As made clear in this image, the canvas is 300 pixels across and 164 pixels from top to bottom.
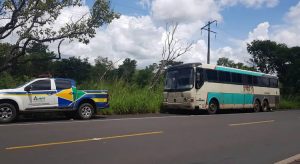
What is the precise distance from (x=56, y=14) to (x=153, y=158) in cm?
1611

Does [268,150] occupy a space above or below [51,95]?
below

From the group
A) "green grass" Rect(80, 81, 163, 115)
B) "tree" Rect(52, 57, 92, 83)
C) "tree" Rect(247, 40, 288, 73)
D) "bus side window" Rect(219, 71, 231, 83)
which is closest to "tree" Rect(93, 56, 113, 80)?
"green grass" Rect(80, 81, 163, 115)

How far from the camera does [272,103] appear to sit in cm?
2975

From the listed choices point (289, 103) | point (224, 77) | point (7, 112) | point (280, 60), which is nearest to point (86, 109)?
point (7, 112)

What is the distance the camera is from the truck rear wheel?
47.1 feet

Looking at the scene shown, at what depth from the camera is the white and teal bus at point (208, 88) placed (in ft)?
70.7

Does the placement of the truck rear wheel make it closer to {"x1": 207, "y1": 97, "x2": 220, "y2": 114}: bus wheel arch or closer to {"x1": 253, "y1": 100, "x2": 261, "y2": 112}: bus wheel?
{"x1": 207, "y1": 97, "x2": 220, "y2": 114}: bus wheel arch

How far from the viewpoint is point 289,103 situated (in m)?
37.8

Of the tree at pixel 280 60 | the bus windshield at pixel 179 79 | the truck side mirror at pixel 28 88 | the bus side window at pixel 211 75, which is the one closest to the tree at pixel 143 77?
the bus windshield at pixel 179 79

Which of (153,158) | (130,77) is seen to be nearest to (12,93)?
(153,158)

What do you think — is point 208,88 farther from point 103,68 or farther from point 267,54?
point 267,54

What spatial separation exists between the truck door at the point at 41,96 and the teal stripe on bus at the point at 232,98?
398 inches

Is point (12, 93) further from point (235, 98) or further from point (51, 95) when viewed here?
point (235, 98)

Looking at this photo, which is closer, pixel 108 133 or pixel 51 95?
pixel 108 133
